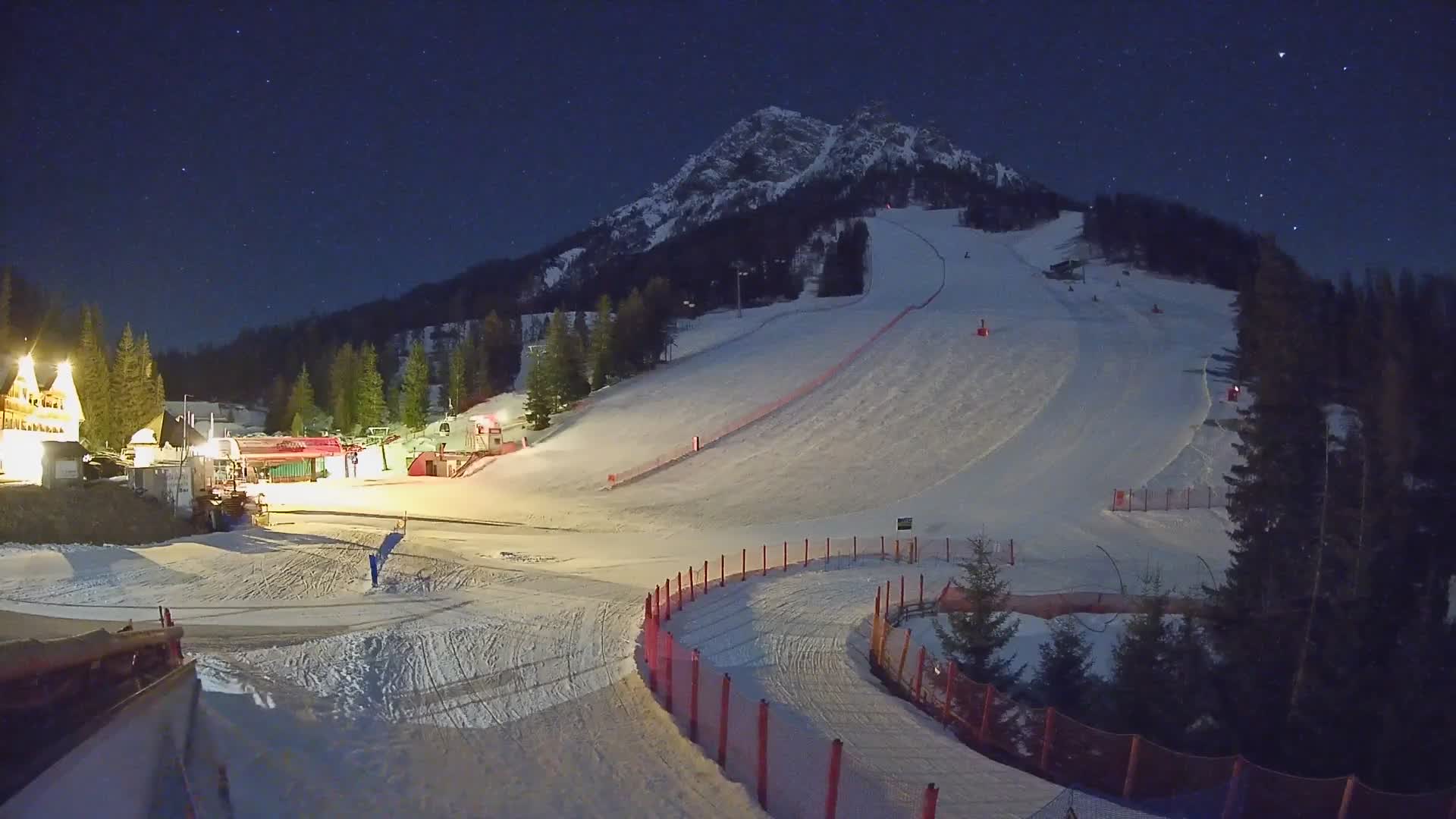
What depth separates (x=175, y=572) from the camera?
64.1 feet

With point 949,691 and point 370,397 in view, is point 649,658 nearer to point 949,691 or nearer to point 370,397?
point 949,691

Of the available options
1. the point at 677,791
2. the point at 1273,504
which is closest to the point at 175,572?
the point at 677,791

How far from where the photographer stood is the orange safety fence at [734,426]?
142 ft

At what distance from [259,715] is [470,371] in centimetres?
8216

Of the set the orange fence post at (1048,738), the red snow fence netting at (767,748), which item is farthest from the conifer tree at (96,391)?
the orange fence post at (1048,738)

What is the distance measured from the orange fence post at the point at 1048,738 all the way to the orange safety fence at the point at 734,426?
32633 mm

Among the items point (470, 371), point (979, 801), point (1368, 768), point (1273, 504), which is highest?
point (470, 371)

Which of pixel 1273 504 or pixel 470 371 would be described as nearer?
pixel 1273 504

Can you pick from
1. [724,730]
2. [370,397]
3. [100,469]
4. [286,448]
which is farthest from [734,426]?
[724,730]

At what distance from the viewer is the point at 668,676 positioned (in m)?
11.3

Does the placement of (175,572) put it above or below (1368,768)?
above

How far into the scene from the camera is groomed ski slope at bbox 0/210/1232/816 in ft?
29.7

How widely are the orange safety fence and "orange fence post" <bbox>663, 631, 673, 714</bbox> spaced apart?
3010cm

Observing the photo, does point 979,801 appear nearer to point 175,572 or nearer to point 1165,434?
point 175,572
